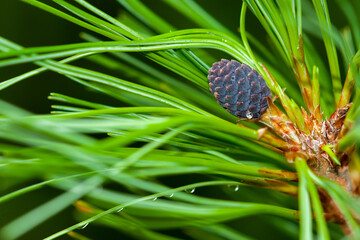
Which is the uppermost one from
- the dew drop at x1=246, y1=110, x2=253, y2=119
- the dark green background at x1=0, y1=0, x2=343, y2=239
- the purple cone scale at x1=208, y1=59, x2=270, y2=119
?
the dark green background at x1=0, y1=0, x2=343, y2=239

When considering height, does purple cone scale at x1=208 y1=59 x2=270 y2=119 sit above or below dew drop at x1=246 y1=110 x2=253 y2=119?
above

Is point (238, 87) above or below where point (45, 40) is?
below

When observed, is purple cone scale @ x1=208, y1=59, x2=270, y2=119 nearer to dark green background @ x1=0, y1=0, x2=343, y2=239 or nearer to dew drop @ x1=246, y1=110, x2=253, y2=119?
dew drop @ x1=246, y1=110, x2=253, y2=119

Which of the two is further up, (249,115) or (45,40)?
(45,40)

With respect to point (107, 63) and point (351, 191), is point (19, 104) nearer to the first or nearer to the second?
point (107, 63)

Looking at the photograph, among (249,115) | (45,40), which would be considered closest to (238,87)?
(249,115)

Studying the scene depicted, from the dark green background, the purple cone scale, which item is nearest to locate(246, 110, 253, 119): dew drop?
the purple cone scale

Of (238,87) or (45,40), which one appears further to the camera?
(45,40)

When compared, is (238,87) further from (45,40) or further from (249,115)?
(45,40)
